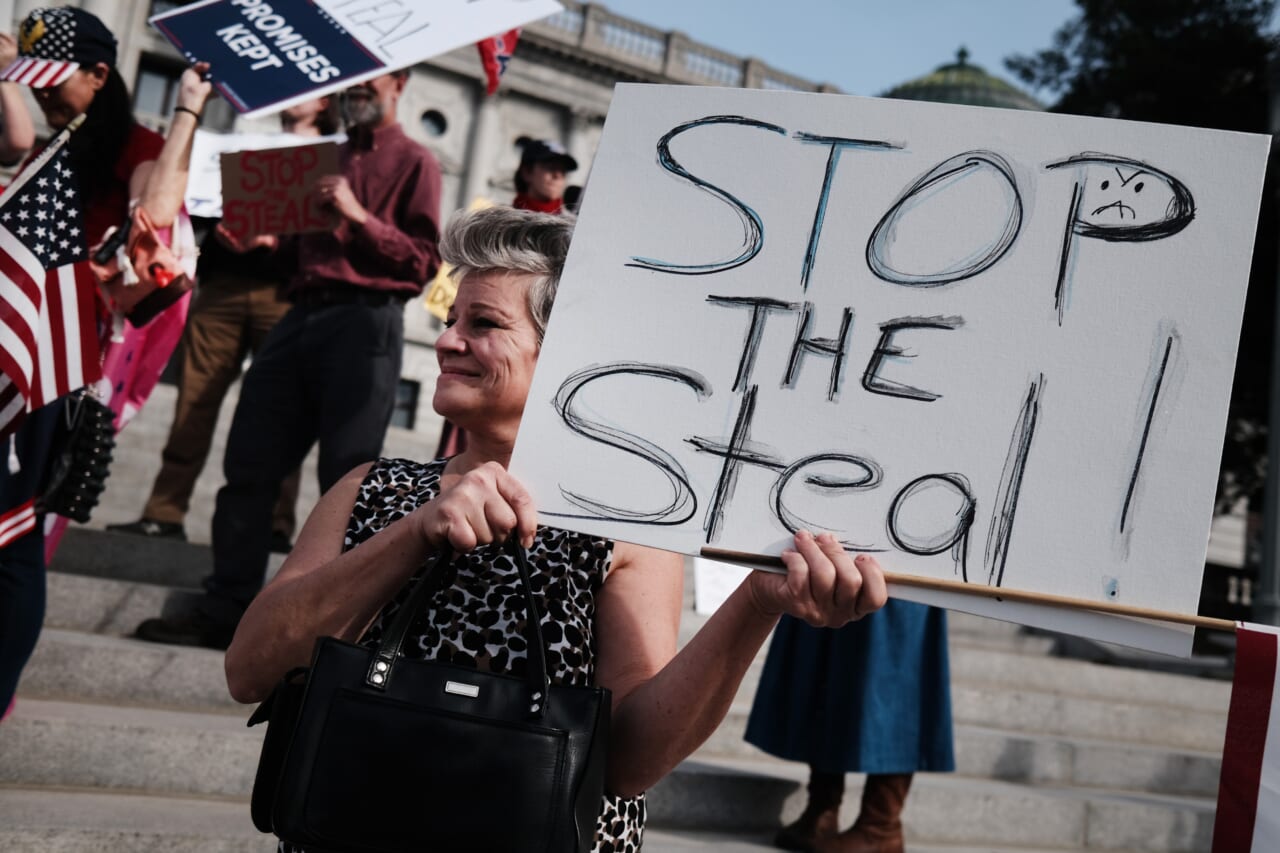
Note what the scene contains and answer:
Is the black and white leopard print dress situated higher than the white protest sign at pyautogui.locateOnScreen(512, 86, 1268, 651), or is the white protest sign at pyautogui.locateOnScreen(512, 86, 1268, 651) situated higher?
the white protest sign at pyautogui.locateOnScreen(512, 86, 1268, 651)

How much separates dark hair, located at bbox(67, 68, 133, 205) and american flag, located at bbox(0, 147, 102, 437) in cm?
43

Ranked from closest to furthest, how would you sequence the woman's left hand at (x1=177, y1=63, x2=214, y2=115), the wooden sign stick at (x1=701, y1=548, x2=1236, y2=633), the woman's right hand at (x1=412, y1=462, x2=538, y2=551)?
the wooden sign stick at (x1=701, y1=548, x2=1236, y2=633)
the woman's right hand at (x1=412, y1=462, x2=538, y2=551)
the woman's left hand at (x1=177, y1=63, x2=214, y2=115)

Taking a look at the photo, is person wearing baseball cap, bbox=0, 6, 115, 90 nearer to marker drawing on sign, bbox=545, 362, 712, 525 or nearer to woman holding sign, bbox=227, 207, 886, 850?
woman holding sign, bbox=227, 207, 886, 850

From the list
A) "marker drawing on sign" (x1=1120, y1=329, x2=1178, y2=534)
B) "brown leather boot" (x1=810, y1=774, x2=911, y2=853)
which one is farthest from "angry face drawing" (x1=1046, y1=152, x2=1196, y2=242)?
"brown leather boot" (x1=810, y1=774, x2=911, y2=853)

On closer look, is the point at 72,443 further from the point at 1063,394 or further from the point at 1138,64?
the point at 1138,64

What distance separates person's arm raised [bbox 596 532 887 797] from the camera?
4.17ft

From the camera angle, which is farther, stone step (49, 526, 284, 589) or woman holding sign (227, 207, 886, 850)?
stone step (49, 526, 284, 589)

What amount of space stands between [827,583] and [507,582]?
48 centimetres

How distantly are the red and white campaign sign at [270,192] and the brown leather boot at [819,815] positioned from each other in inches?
89.7

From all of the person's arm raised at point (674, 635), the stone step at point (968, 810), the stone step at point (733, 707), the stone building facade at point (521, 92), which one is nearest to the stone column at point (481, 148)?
the stone building facade at point (521, 92)

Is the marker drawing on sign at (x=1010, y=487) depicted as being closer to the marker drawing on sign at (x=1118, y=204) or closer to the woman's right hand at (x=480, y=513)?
the marker drawing on sign at (x=1118, y=204)

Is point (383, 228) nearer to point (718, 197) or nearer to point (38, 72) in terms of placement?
point (38, 72)

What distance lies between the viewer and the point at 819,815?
3.48m

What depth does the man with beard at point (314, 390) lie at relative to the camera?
12.1ft
